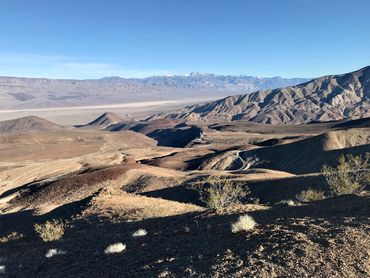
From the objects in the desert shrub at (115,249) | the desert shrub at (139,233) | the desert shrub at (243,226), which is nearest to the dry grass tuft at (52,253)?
the desert shrub at (115,249)

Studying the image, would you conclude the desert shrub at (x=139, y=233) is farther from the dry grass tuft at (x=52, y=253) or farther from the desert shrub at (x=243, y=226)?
the desert shrub at (x=243, y=226)

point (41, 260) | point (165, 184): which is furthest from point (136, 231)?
point (165, 184)

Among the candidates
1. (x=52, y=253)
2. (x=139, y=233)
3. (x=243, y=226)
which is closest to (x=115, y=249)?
(x=139, y=233)

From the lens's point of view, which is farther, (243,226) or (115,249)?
(115,249)

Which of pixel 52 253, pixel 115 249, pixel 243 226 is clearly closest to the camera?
pixel 243 226

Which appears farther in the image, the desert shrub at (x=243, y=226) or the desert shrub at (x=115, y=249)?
the desert shrub at (x=115, y=249)

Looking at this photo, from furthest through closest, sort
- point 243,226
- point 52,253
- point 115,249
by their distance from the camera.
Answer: point 52,253, point 115,249, point 243,226

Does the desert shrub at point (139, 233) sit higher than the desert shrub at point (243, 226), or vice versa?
the desert shrub at point (243, 226)

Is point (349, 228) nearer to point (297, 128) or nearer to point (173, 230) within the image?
point (173, 230)

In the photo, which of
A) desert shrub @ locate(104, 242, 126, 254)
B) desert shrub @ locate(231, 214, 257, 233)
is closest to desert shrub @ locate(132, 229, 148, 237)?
desert shrub @ locate(104, 242, 126, 254)

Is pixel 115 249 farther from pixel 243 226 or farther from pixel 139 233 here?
pixel 243 226

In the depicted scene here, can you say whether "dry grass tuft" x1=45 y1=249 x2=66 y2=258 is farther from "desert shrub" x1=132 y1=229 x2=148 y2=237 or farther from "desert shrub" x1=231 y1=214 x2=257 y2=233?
"desert shrub" x1=231 y1=214 x2=257 y2=233

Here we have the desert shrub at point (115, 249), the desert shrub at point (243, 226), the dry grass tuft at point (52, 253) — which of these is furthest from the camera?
the dry grass tuft at point (52, 253)

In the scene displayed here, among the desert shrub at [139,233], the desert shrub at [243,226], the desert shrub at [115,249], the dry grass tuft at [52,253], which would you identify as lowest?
the dry grass tuft at [52,253]
